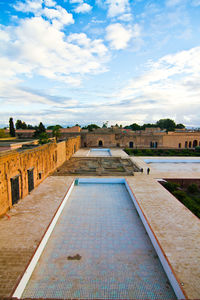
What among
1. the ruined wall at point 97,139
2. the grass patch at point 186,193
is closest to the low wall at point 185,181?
the grass patch at point 186,193

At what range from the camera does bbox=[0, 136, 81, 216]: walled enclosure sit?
6799 millimetres

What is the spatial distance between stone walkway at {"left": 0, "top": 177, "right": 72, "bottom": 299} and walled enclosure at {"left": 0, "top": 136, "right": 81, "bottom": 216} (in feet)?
1.67

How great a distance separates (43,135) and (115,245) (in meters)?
10.00

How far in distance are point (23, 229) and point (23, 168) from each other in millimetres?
3509

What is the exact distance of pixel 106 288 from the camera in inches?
151

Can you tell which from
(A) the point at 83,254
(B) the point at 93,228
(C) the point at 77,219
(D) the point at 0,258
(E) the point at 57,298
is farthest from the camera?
(C) the point at 77,219

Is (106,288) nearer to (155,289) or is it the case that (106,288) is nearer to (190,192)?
(155,289)

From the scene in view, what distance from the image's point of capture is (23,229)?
5.67 metres

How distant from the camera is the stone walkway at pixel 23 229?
3.97 metres

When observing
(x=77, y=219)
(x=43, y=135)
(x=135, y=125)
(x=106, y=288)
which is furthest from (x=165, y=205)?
(x=135, y=125)

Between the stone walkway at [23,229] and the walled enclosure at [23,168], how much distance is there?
0.51 meters

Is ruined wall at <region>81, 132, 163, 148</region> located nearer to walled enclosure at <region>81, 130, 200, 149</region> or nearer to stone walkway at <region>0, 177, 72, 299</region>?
walled enclosure at <region>81, 130, 200, 149</region>

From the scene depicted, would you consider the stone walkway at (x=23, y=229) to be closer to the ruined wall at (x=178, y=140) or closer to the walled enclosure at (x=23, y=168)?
the walled enclosure at (x=23, y=168)

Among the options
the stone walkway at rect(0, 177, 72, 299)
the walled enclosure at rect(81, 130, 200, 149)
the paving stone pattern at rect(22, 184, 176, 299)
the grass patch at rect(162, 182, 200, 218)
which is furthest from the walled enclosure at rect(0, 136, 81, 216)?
the walled enclosure at rect(81, 130, 200, 149)
